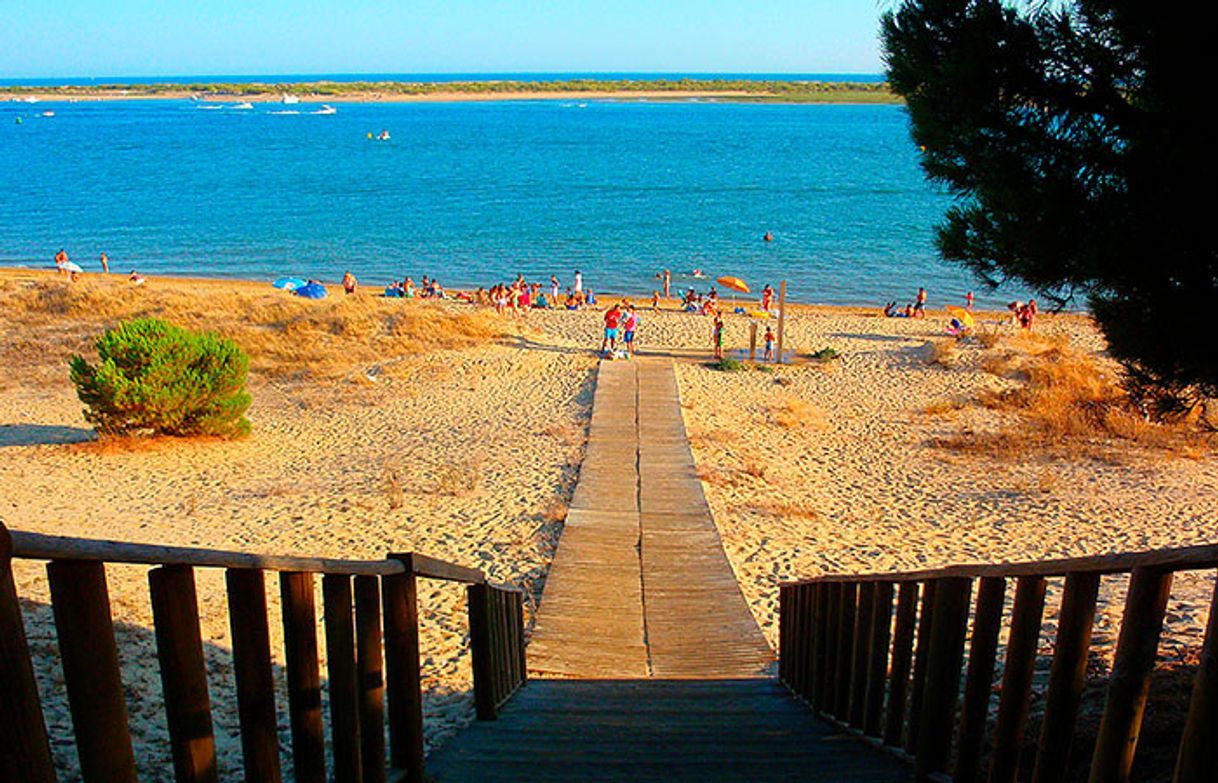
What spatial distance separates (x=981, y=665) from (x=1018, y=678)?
22cm

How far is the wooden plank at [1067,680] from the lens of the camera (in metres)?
2.48

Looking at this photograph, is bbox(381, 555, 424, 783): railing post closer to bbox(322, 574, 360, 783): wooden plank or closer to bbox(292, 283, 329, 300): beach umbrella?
bbox(322, 574, 360, 783): wooden plank

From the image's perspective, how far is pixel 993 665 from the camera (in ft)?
9.92

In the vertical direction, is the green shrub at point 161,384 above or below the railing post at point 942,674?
below

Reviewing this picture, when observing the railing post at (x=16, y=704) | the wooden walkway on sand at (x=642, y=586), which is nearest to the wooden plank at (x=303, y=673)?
the railing post at (x=16, y=704)

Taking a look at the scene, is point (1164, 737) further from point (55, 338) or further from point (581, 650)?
point (55, 338)

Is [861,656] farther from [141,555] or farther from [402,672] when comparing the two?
[141,555]

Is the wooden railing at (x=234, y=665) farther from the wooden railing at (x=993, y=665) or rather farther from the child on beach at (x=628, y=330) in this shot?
the child on beach at (x=628, y=330)

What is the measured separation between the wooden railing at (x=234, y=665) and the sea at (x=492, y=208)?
3598mm

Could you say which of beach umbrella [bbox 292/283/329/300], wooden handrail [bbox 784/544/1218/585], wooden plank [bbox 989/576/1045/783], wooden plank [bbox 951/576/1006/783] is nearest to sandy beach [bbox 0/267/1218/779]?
wooden plank [bbox 951/576/1006/783]

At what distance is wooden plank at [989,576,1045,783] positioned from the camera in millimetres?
2730

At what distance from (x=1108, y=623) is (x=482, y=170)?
78.6 meters

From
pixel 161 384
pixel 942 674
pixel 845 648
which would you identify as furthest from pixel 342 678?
pixel 161 384

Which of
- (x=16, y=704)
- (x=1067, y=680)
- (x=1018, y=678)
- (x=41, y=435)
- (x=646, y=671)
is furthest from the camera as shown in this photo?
(x=41, y=435)
